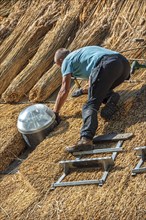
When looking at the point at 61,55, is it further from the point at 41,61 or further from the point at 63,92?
the point at 41,61

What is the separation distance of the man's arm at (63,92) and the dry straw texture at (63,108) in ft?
0.52

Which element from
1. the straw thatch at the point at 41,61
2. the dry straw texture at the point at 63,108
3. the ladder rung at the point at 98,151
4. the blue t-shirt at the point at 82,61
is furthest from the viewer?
the straw thatch at the point at 41,61

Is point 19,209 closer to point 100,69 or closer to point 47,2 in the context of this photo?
point 100,69

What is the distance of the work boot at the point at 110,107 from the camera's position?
316 inches

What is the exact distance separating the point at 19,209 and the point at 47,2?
4.62 meters

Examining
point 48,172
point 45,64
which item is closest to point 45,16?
point 45,64

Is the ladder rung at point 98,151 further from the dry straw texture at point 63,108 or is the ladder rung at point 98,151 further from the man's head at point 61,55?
the man's head at point 61,55

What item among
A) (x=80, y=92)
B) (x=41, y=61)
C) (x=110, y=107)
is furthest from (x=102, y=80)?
(x=41, y=61)

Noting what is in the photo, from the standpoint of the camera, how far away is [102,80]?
8.11m

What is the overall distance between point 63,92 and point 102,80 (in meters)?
0.56

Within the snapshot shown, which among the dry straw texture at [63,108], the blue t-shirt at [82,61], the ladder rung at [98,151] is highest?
the blue t-shirt at [82,61]

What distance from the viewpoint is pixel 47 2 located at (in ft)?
35.9

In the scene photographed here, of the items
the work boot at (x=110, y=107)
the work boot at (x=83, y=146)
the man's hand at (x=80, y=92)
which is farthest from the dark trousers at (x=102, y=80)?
the man's hand at (x=80, y=92)

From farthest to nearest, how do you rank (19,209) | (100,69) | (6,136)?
1. (6,136)
2. (100,69)
3. (19,209)
